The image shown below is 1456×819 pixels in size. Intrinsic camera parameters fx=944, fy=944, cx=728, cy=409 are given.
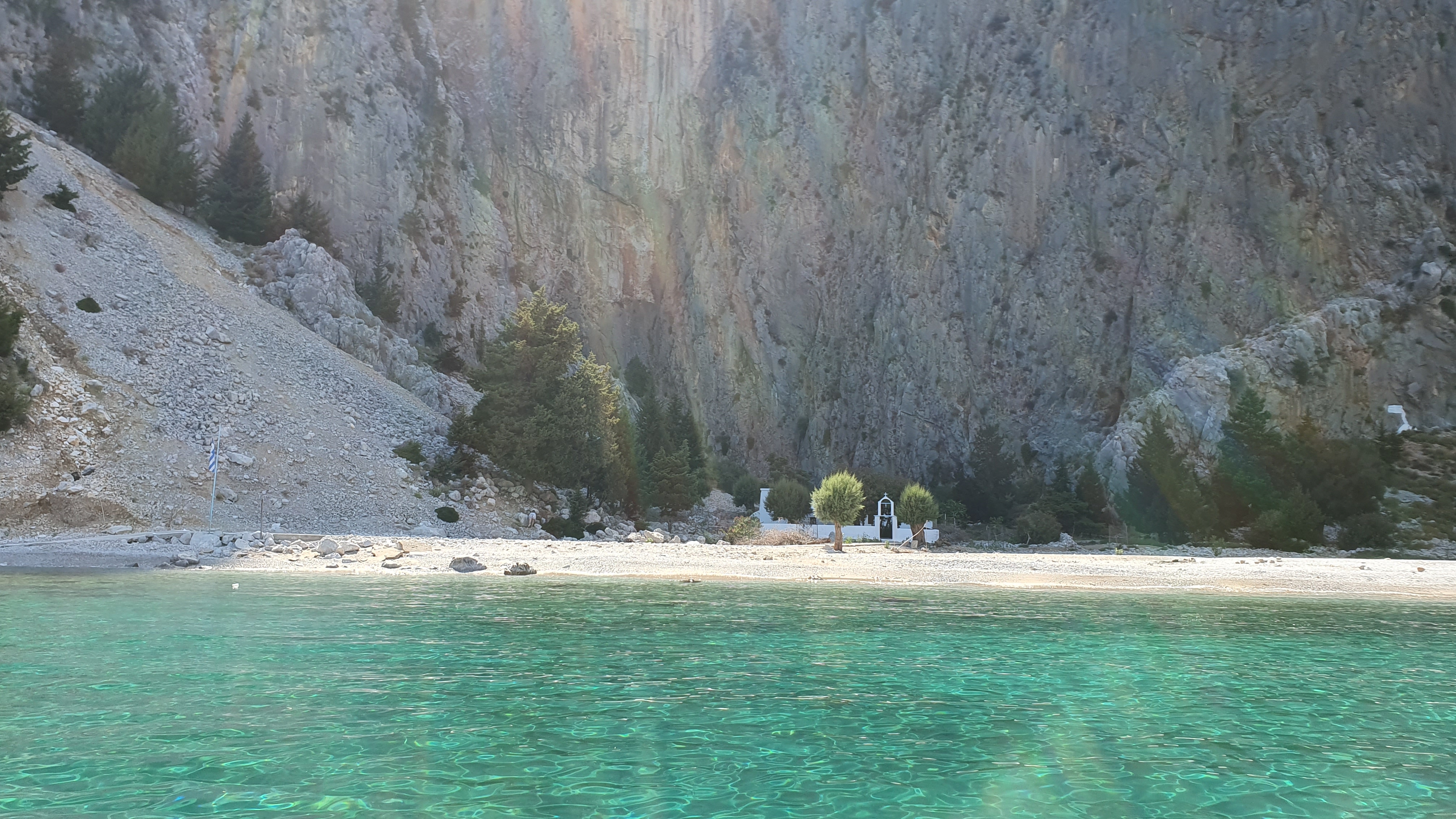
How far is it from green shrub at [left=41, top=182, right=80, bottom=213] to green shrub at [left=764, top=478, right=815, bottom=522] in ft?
140

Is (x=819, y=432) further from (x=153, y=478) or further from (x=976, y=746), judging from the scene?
(x=976, y=746)

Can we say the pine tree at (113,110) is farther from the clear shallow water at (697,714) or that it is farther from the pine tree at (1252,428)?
the pine tree at (1252,428)

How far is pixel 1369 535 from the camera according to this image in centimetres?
4819

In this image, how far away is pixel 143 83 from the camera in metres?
64.8

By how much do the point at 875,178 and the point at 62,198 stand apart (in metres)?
61.1

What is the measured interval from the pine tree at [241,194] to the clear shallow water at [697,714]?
47.1 meters

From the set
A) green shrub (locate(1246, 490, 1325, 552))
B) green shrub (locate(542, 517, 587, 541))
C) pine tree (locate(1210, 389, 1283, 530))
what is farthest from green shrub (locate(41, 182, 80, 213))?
pine tree (locate(1210, 389, 1283, 530))

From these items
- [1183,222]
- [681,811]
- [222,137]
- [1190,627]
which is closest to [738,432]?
[1183,222]

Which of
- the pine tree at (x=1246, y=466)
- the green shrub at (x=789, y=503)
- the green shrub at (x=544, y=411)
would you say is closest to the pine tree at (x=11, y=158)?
the green shrub at (x=544, y=411)

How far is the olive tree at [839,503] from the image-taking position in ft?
144

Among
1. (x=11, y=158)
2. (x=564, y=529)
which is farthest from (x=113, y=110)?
(x=564, y=529)

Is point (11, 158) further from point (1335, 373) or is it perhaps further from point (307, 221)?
point (1335, 373)

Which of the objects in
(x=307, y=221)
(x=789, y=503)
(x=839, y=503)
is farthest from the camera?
(x=307, y=221)

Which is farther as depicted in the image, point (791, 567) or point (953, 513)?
point (953, 513)
